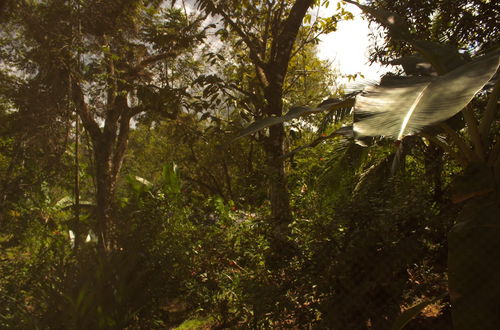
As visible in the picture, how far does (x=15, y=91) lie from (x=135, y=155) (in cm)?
871

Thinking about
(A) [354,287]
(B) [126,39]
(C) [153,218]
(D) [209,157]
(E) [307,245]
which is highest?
(B) [126,39]

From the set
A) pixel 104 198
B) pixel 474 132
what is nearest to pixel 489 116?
pixel 474 132

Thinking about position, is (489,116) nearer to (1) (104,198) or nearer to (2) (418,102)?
(2) (418,102)

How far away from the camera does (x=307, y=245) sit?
9.73 feet

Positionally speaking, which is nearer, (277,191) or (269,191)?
(277,191)

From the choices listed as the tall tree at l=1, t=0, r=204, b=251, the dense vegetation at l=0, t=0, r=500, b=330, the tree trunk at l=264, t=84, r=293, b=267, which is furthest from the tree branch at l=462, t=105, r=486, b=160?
the tall tree at l=1, t=0, r=204, b=251

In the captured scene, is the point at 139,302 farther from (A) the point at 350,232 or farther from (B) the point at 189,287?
(A) the point at 350,232

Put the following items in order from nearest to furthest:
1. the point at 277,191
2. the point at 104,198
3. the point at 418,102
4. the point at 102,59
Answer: the point at 418,102
the point at 277,191
the point at 102,59
the point at 104,198

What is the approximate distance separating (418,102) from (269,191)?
10.0 ft

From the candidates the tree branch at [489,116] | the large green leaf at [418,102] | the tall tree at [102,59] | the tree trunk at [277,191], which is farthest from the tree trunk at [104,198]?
the tree branch at [489,116]

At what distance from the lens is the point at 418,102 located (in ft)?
5.31

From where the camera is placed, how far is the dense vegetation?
2.00 metres

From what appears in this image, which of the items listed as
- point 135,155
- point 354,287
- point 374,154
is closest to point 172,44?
point 374,154

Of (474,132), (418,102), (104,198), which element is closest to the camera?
(418,102)
